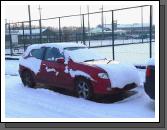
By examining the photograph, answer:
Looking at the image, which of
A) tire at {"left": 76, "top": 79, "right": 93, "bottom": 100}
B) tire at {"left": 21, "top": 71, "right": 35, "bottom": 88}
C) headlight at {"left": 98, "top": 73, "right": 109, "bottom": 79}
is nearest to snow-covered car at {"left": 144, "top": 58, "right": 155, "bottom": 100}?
headlight at {"left": 98, "top": 73, "right": 109, "bottom": 79}

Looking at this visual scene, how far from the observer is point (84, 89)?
8.25m

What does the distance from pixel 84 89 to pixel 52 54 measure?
5.16 feet

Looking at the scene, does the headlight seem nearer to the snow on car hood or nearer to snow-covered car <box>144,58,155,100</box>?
the snow on car hood

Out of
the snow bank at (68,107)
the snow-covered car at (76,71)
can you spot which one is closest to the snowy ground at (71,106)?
the snow bank at (68,107)

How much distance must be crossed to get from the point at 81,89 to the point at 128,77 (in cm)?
111

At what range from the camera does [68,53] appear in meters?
8.87

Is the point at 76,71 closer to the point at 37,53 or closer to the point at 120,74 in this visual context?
the point at 120,74

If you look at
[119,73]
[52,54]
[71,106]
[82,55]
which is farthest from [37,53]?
[119,73]

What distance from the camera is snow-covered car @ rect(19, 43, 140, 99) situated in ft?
26.1

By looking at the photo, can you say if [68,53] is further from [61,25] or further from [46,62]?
[61,25]

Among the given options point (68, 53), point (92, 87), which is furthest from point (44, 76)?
point (92, 87)

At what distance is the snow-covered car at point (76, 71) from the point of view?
7.95 m

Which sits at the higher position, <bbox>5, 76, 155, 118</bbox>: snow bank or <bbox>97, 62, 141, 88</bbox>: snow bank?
<bbox>97, 62, 141, 88</bbox>: snow bank

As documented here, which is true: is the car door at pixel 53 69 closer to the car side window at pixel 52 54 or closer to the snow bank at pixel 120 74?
the car side window at pixel 52 54
